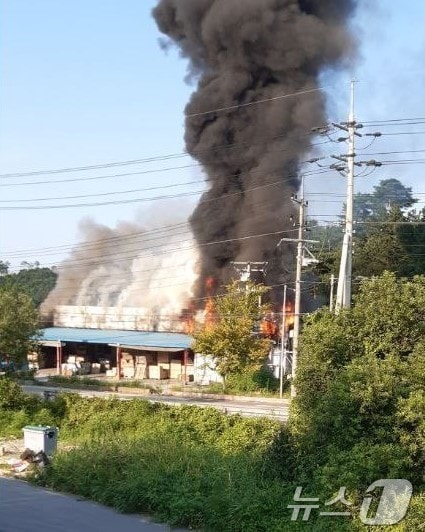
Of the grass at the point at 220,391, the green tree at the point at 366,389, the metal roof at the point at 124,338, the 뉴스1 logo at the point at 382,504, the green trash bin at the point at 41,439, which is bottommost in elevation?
the grass at the point at 220,391

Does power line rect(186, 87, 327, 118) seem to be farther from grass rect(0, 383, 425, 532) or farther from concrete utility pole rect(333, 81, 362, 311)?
grass rect(0, 383, 425, 532)

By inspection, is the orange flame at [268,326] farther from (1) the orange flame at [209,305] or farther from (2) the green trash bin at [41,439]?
(2) the green trash bin at [41,439]

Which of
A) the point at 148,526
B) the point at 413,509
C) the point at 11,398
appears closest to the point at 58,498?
the point at 148,526

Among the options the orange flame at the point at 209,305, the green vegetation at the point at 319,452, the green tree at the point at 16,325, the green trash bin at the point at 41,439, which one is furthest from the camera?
the orange flame at the point at 209,305

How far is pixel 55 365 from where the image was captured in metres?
52.2

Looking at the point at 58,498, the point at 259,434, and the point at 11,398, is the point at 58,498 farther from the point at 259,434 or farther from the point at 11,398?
the point at 11,398

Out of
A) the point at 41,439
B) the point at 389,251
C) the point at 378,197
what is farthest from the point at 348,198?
the point at 378,197

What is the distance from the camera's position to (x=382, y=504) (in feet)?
33.1

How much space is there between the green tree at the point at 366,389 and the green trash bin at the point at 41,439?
20.3ft

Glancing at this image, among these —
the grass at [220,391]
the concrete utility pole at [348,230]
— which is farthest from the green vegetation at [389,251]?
the concrete utility pole at [348,230]

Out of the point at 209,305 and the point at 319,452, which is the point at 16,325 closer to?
the point at 209,305

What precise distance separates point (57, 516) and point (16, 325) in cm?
2349

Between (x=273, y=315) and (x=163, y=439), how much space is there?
2666cm

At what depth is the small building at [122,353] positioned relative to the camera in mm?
43125
